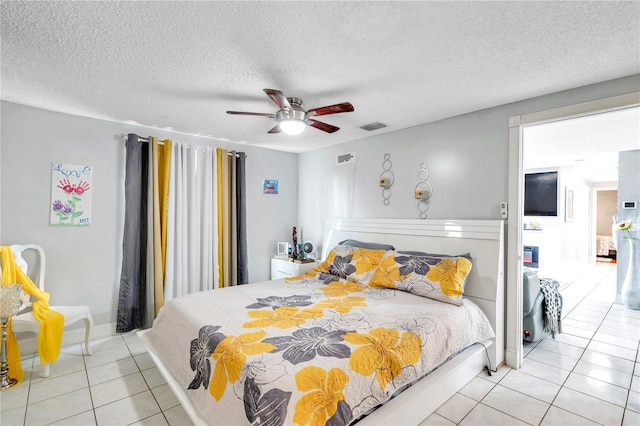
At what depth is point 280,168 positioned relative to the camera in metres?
4.91

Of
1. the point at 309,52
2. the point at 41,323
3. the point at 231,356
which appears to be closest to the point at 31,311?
the point at 41,323

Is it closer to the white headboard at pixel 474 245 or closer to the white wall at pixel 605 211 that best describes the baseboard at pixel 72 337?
the white headboard at pixel 474 245

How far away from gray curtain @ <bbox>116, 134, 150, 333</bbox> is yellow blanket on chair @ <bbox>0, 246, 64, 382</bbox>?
28.0 inches

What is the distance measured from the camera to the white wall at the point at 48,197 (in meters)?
2.92

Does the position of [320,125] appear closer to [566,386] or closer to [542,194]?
[566,386]

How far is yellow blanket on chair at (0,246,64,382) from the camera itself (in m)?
2.47

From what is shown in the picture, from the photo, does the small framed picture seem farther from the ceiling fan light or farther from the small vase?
the small vase

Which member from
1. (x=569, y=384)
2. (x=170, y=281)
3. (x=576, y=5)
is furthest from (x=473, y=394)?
(x=170, y=281)

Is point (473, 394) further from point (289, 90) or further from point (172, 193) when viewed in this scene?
point (172, 193)

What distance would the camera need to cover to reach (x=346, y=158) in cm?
431

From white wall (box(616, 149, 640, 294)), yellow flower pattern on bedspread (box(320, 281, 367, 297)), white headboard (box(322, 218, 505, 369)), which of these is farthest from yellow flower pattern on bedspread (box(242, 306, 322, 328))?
white wall (box(616, 149, 640, 294))

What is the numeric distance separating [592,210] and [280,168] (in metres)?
8.66

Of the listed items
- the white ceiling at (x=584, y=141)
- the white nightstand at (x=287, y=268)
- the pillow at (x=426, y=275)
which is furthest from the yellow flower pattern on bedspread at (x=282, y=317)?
the white ceiling at (x=584, y=141)

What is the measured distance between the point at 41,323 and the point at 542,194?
27.3 feet
